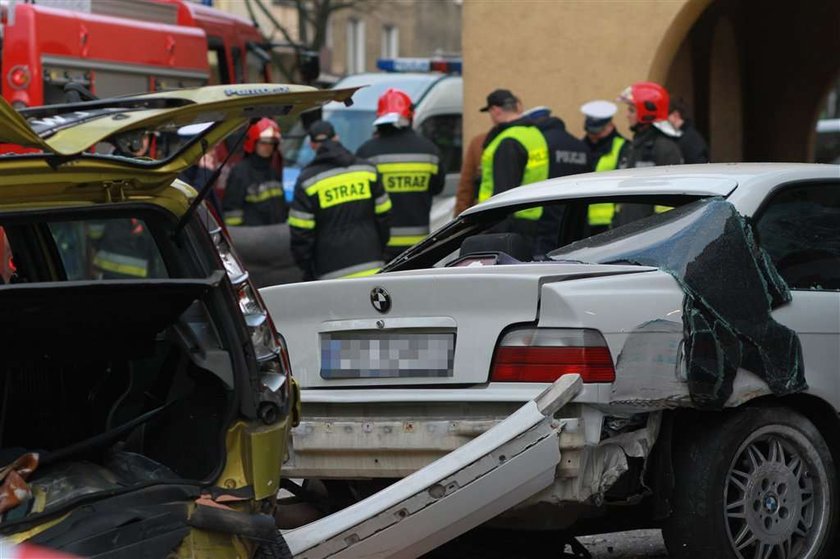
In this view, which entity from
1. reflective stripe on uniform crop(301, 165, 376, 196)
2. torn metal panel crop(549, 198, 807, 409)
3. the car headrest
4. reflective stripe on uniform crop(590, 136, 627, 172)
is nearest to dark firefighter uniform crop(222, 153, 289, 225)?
reflective stripe on uniform crop(301, 165, 376, 196)

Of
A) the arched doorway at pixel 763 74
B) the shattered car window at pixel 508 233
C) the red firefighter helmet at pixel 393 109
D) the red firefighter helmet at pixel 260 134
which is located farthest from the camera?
the arched doorway at pixel 763 74

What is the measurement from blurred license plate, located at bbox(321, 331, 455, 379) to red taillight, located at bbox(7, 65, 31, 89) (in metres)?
7.36

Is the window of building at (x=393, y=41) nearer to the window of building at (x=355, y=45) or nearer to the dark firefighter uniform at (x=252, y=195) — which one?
the window of building at (x=355, y=45)

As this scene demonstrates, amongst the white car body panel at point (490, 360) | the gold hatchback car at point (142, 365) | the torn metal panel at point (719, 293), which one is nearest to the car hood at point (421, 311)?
the white car body panel at point (490, 360)

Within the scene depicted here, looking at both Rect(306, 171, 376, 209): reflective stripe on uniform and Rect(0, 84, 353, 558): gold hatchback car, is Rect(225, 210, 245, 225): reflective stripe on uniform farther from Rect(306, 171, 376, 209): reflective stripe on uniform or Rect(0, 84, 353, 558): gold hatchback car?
Rect(0, 84, 353, 558): gold hatchback car

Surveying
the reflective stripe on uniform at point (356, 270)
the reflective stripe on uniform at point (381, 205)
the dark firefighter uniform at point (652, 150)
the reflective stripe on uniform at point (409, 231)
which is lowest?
the reflective stripe on uniform at point (356, 270)

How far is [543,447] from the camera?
171 inches

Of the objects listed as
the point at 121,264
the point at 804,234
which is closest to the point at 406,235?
the point at 121,264

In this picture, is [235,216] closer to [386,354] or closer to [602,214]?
[602,214]

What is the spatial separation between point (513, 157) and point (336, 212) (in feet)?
3.89

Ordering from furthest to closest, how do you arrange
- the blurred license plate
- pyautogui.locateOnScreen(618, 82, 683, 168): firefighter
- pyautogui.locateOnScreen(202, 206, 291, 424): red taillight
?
pyautogui.locateOnScreen(618, 82, 683, 168): firefighter
the blurred license plate
pyautogui.locateOnScreen(202, 206, 291, 424): red taillight

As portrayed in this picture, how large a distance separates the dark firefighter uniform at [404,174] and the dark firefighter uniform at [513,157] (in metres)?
0.61

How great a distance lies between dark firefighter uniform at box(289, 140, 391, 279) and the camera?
908 centimetres

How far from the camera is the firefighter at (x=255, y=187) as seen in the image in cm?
1108
